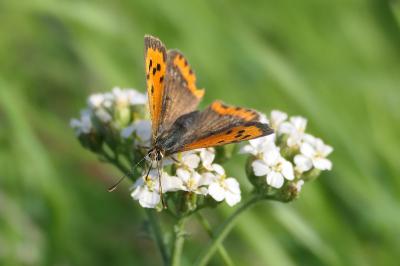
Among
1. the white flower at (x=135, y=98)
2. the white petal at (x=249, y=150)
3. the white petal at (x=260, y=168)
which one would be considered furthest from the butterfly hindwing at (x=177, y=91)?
the white petal at (x=260, y=168)

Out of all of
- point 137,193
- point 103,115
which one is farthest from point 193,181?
point 103,115

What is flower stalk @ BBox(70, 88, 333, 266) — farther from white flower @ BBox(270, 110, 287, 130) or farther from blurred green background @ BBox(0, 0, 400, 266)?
blurred green background @ BBox(0, 0, 400, 266)

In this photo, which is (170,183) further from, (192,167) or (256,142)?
(256,142)

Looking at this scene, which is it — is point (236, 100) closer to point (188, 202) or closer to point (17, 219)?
point (17, 219)

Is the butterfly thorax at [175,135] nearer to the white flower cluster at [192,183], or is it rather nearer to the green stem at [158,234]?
the white flower cluster at [192,183]

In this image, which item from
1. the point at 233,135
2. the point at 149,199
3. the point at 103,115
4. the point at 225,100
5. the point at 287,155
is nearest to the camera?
the point at 233,135
